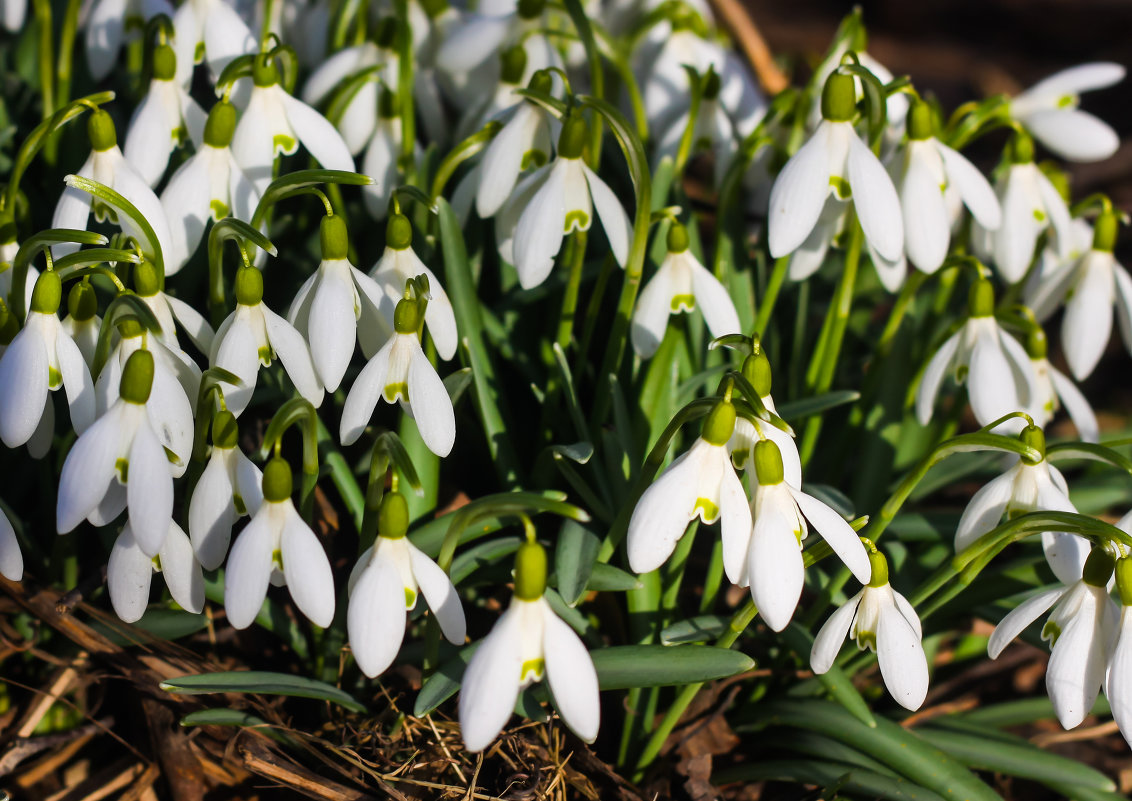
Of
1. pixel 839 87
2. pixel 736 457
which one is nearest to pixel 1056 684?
pixel 736 457

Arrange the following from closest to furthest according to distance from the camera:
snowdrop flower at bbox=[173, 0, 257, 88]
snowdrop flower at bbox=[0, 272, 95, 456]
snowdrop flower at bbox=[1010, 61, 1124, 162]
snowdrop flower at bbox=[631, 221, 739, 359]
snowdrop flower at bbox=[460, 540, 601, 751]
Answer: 1. snowdrop flower at bbox=[460, 540, 601, 751]
2. snowdrop flower at bbox=[0, 272, 95, 456]
3. snowdrop flower at bbox=[631, 221, 739, 359]
4. snowdrop flower at bbox=[173, 0, 257, 88]
5. snowdrop flower at bbox=[1010, 61, 1124, 162]

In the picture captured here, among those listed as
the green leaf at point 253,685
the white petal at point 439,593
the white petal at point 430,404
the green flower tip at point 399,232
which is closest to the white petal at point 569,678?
the white petal at point 439,593

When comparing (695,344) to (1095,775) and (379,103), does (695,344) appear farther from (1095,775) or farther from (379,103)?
(1095,775)

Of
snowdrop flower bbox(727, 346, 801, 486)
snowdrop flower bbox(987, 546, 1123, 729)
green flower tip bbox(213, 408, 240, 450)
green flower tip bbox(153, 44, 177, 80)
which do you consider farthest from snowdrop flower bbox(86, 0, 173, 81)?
snowdrop flower bbox(987, 546, 1123, 729)

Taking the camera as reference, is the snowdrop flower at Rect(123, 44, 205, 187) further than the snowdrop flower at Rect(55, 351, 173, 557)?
Yes

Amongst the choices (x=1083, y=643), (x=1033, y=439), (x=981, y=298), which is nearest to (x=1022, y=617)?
(x=1083, y=643)

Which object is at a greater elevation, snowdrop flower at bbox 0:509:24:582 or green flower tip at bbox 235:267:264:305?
green flower tip at bbox 235:267:264:305

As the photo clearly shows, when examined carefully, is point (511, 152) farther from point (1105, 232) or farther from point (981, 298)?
point (1105, 232)

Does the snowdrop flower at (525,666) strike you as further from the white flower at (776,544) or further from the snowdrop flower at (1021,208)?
the snowdrop flower at (1021,208)

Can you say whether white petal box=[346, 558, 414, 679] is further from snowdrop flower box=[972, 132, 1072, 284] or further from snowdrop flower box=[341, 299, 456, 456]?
snowdrop flower box=[972, 132, 1072, 284]
